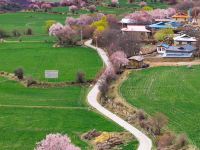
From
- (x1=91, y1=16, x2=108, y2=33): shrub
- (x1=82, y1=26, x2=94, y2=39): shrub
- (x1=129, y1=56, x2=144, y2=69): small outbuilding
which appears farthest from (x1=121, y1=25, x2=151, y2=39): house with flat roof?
(x1=129, y1=56, x2=144, y2=69): small outbuilding

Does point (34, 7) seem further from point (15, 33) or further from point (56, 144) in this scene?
point (56, 144)

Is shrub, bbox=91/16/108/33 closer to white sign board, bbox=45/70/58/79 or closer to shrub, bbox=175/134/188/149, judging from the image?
white sign board, bbox=45/70/58/79

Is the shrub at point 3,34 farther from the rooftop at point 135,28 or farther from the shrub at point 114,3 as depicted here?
the shrub at point 114,3

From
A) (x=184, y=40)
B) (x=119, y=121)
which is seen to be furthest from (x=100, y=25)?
(x=119, y=121)

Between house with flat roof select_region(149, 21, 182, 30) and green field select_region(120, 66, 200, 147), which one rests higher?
house with flat roof select_region(149, 21, 182, 30)

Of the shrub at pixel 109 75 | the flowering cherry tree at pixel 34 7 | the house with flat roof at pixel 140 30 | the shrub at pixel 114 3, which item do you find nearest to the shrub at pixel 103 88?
the shrub at pixel 109 75

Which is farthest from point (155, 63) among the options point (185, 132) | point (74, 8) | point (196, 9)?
point (74, 8)

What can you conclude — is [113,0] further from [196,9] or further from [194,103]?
[194,103]
